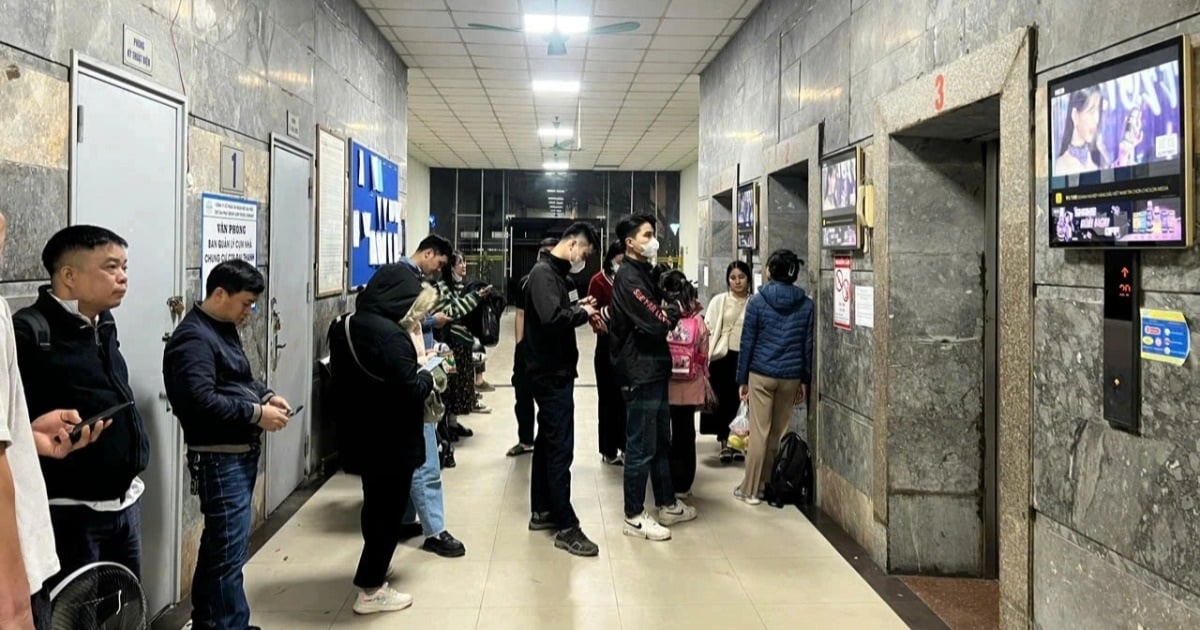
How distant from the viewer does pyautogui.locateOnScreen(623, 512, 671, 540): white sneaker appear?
3.85 metres

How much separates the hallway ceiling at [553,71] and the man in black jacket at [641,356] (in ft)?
8.76

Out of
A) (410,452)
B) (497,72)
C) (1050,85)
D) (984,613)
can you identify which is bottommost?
(984,613)

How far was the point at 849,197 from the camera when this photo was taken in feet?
12.6

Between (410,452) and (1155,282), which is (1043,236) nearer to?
(1155,282)

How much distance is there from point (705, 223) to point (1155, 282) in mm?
5746

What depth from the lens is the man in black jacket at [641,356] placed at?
3734 mm

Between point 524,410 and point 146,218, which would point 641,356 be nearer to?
point 524,410

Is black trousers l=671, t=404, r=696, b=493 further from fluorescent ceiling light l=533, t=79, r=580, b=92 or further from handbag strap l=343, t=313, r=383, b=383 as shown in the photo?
fluorescent ceiling light l=533, t=79, r=580, b=92

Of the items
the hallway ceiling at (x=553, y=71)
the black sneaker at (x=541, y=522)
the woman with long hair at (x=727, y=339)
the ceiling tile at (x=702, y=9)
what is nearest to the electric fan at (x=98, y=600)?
Result: the black sneaker at (x=541, y=522)

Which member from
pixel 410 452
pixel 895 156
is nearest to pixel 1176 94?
pixel 895 156

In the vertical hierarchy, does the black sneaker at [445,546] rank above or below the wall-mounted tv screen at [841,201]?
below

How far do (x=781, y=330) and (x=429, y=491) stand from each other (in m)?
2.07

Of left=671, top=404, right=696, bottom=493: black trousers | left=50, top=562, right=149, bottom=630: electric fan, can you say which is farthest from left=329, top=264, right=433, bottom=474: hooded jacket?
left=671, top=404, right=696, bottom=493: black trousers

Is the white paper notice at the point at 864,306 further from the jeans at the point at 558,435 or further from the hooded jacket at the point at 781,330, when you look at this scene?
the jeans at the point at 558,435
